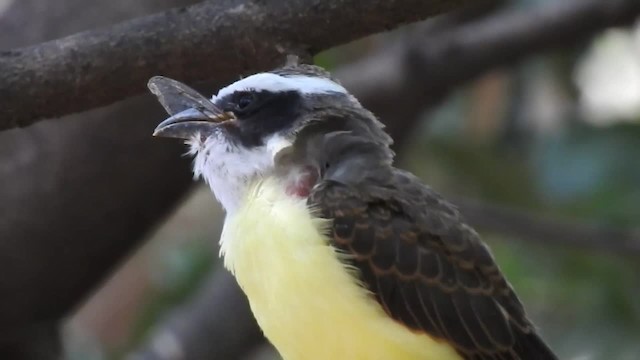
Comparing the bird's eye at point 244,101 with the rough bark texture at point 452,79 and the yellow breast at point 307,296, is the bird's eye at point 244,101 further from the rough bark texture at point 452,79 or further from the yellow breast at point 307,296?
the rough bark texture at point 452,79

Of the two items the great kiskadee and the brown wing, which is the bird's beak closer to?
the great kiskadee

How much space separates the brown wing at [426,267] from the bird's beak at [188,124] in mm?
204

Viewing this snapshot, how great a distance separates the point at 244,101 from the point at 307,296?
0.34 meters

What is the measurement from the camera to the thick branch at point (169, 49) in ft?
5.99

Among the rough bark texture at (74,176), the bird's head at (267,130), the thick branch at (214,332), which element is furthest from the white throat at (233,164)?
the thick branch at (214,332)

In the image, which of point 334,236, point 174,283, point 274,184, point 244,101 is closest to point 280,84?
point 244,101

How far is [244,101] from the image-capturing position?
5.51 feet

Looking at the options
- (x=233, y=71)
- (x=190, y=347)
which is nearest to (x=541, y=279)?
(x=190, y=347)

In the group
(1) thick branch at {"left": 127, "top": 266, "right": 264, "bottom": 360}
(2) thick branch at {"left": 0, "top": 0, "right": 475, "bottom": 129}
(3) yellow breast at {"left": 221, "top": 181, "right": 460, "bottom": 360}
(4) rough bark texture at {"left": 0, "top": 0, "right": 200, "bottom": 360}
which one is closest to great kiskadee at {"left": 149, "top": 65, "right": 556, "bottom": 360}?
(3) yellow breast at {"left": 221, "top": 181, "right": 460, "bottom": 360}

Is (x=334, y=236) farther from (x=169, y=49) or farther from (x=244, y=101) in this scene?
(x=169, y=49)

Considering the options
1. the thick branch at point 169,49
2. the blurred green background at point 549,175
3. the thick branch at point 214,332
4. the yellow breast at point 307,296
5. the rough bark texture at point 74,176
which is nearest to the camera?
the yellow breast at point 307,296

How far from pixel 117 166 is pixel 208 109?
2.94ft

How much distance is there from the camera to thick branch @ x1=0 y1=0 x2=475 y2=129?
5.99 ft

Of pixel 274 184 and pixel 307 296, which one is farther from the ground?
pixel 274 184
